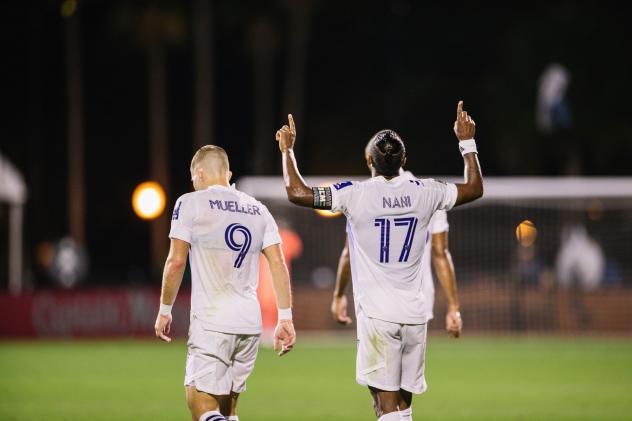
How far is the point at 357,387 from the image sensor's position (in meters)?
17.0

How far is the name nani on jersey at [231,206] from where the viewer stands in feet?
28.0

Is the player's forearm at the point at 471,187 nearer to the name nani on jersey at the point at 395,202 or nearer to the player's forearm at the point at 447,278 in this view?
the name nani on jersey at the point at 395,202

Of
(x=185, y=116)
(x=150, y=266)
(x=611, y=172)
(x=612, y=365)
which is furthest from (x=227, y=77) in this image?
(x=612, y=365)

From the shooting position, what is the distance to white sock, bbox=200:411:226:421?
8.26 metres

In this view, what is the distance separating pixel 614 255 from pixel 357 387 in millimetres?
13366

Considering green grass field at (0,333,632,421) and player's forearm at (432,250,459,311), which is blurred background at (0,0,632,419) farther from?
player's forearm at (432,250,459,311)

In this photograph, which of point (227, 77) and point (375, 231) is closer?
point (375, 231)

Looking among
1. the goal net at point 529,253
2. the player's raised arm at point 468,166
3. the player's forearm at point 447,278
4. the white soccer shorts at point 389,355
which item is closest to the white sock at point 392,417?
the white soccer shorts at point 389,355

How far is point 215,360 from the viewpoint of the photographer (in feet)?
27.8

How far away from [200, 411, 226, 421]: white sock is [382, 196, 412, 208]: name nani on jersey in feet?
6.38

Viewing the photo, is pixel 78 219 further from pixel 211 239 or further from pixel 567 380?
pixel 211 239

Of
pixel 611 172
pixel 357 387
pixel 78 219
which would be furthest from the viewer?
pixel 78 219

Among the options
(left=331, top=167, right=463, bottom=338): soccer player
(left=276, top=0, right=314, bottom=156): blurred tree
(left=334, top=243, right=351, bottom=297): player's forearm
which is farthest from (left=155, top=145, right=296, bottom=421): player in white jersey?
(left=276, top=0, right=314, bottom=156): blurred tree

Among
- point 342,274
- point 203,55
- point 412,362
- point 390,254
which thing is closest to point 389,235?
point 390,254
